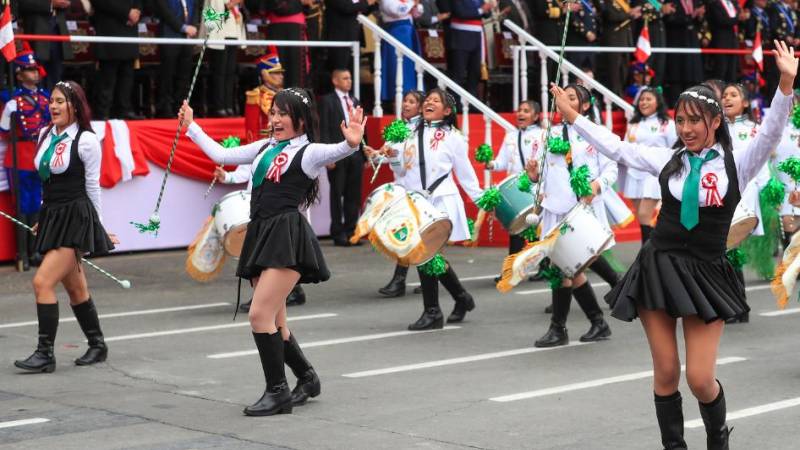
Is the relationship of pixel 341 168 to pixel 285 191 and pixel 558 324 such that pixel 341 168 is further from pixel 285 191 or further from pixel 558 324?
pixel 285 191

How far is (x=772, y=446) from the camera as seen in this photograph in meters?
6.88

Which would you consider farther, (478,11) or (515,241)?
(478,11)

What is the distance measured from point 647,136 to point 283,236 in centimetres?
684

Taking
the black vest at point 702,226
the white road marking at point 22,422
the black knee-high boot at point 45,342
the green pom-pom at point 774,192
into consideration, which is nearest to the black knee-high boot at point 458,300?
the green pom-pom at point 774,192

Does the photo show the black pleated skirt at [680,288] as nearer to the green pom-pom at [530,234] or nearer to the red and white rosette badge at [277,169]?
the red and white rosette badge at [277,169]

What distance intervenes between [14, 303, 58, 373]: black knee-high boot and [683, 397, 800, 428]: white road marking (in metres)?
4.04

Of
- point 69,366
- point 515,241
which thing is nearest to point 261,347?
point 69,366

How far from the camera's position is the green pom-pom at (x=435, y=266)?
10.5 metres

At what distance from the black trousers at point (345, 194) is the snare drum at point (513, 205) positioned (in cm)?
430

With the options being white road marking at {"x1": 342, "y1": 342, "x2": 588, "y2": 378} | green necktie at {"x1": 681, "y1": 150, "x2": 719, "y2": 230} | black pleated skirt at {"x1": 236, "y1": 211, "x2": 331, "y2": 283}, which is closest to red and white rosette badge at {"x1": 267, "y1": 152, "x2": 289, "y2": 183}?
black pleated skirt at {"x1": 236, "y1": 211, "x2": 331, "y2": 283}

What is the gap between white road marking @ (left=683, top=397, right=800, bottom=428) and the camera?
746cm

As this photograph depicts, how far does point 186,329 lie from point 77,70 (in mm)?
5369

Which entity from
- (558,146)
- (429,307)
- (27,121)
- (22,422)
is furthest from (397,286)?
(22,422)

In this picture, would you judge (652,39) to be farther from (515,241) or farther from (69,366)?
(69,366)
